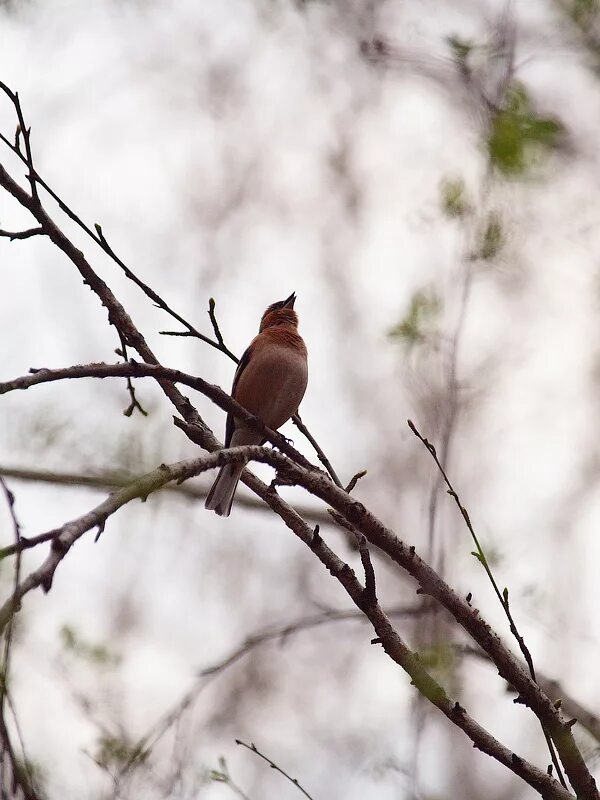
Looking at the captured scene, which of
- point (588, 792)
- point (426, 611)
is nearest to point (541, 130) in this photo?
point (588, 792)

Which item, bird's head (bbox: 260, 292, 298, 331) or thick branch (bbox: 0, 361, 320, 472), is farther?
→ bird's head (bbox: 260, 292, 298, 331)

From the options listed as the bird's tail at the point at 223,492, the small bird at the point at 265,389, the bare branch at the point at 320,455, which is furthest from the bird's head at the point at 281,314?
the bare branch at the point at 320,455

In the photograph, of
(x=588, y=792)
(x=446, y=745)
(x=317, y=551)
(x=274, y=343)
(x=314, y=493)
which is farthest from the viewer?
(x=446, y=745)

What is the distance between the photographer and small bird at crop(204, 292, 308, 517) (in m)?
6.62

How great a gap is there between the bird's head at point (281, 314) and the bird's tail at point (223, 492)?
191 centimetres

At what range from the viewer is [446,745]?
966cm

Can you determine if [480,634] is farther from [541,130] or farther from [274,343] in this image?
[274,343]

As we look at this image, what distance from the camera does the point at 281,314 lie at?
830 centimetres

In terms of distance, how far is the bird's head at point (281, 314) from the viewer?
8188 mm

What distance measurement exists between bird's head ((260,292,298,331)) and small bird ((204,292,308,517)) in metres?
0.64

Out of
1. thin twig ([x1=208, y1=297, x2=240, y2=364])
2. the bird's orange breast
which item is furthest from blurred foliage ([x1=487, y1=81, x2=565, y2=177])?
the bird's orange breast

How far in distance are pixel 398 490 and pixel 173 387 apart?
7198 mm

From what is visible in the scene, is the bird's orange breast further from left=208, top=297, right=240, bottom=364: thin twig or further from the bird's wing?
left=208, top=297, right=240, bottom=364: thin twig

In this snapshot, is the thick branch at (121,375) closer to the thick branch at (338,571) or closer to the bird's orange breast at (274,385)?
the thick branch at (338,571)
